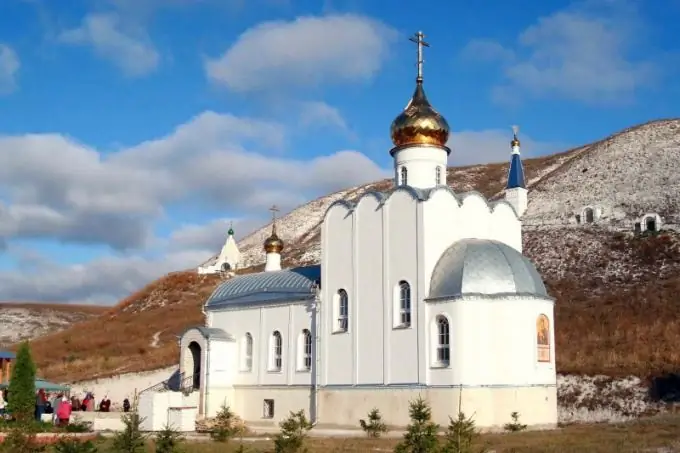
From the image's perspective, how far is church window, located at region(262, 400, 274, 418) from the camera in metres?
27.2

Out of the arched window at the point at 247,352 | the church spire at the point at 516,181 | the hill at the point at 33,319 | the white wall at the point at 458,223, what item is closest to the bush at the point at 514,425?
the white wall at the point at 458,223

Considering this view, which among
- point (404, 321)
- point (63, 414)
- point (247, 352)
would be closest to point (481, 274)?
point (404, 321)

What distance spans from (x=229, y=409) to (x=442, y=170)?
36.4ft

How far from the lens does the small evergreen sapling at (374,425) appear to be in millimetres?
21078

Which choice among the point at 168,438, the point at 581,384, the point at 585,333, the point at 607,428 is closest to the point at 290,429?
the point at 168,438

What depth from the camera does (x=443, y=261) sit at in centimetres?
2269

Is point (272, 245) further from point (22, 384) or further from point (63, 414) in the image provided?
point (22, 384)

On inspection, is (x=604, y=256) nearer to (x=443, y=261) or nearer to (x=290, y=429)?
(x=443, y=261)

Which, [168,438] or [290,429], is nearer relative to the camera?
[168,438]

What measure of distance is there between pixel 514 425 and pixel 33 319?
57.8 m

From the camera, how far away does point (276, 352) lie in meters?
27.6

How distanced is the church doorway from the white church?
0.11 meters

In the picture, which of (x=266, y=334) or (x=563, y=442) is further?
(x=266, y=334)

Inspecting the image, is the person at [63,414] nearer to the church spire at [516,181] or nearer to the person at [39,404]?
the person at [39,404]
